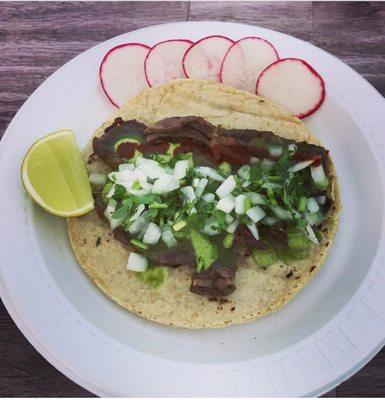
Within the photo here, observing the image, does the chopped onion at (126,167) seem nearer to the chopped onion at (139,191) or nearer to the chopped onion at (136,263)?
the chopped onion at (139,191)

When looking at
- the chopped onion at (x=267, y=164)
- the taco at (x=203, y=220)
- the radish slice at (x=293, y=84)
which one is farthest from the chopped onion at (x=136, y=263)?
the radish slice at (x=293, y=84)

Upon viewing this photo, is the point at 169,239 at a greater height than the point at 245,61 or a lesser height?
lesser

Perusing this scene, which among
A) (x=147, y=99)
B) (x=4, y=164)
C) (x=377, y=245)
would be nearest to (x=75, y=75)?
(x=147, y=99)

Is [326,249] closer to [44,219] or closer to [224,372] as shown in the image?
[224,372]

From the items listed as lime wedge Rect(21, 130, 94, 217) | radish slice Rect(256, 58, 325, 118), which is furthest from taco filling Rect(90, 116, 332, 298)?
radish slice Rect(256, 58, 325, 118)

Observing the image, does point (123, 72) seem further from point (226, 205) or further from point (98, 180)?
point (226, 205)

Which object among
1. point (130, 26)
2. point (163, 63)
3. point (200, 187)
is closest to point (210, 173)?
point (200, 187)
